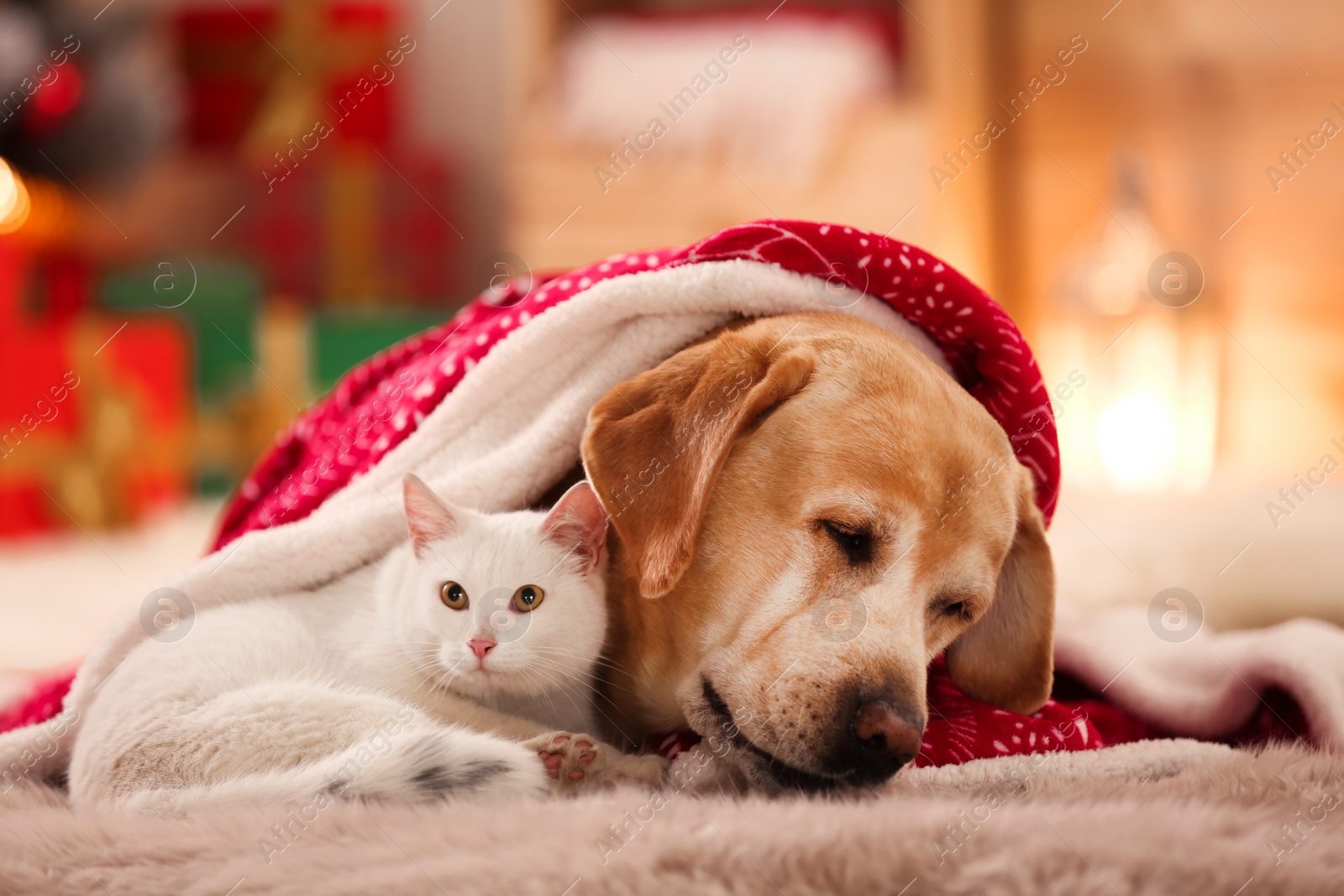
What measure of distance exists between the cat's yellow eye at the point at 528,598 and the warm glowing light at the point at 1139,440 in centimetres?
263

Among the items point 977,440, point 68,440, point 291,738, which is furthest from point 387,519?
point 68,440

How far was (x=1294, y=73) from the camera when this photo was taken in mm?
3264

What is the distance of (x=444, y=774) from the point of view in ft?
2.42

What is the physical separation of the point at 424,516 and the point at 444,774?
22cm

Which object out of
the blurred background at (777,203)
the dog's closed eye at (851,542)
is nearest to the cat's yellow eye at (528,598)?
the dog's closed eye at (851,542)

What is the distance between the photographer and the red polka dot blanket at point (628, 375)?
955 millimetres

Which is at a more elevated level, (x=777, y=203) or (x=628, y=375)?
(x=777, y=203)

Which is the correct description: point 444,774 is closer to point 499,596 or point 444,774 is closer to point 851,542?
point 499,596

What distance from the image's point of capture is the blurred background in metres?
3.10

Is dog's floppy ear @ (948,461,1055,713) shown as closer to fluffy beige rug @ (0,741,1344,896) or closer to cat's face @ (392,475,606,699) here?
fluffy beige rug @ (0,741,1344,896)

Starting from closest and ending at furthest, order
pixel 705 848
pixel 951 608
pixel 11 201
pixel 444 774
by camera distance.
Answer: pixel 705 848 < pixel 444 774 < pixel 951 608 < pixel 11 201

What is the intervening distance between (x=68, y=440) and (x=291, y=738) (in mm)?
2721

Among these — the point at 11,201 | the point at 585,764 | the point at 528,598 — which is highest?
the point at 11,201

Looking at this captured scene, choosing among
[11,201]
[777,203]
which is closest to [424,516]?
[777,203]
